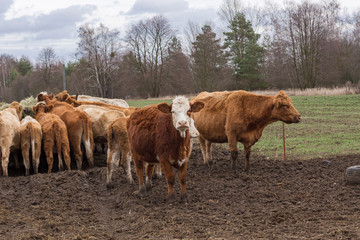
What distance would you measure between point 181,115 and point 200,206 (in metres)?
1.59

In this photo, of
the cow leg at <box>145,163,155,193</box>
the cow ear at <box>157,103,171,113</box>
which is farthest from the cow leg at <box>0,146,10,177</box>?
the cow ear at <box>157,103,171,113</box>

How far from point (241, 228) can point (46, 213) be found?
3.55 meters

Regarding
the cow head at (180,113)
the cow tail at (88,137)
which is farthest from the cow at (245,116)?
the cow tail at (88,137)

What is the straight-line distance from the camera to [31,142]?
1215 cm

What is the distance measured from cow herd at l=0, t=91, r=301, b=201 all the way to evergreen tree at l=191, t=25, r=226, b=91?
123 ft

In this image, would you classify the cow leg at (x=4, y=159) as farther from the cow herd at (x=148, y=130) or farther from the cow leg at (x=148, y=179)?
the cow leg at (x=148, y=179)

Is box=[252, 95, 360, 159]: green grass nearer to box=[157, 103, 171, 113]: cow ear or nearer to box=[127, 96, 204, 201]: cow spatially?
box=[127, 96, 204, 201]: cow

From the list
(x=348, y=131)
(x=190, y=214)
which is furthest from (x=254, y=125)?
(x=348, y=131)

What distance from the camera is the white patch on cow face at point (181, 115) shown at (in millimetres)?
7625

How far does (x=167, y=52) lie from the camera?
201 ft

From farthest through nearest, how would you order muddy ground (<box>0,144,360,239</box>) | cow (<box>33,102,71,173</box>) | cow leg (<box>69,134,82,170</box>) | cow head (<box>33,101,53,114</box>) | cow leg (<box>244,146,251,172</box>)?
cow head (<box>33,101,53,114</box>), cow leg (<box>69,134,82,170</box>), cow (<box>33,102,71,173</box>), cow leg (<box>244,146,251,172</box>), muddy ground (<box>0,144,360,239</box>)

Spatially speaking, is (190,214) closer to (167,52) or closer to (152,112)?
(152,112)

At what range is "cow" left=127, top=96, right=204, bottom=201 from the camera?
25.9 ft

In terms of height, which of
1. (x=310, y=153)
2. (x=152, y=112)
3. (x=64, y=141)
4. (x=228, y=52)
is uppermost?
(x=228, y=52)
